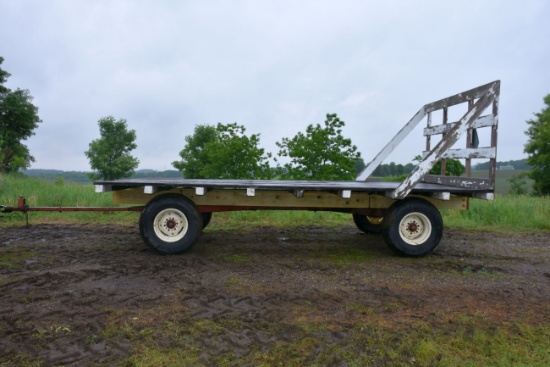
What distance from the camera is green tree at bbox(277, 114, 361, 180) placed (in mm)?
13156

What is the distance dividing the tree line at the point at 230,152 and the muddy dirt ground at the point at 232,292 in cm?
443

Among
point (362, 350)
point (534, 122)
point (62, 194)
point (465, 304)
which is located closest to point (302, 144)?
point (62, 194)

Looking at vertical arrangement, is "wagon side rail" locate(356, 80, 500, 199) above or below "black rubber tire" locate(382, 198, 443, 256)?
above

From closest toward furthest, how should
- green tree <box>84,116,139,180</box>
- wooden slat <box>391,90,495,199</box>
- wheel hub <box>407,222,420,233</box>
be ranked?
wooden slat <box>391,90,495,199</box>
wheel hub <box>407,222,420,233</box>
green tree <box>84,116,139,180</box>

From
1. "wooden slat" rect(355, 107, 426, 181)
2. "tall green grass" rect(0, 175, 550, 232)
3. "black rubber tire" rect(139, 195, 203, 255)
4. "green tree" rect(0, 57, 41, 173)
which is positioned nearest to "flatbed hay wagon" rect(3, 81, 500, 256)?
"black rubber tire" rect(139, 195, 203, 255)

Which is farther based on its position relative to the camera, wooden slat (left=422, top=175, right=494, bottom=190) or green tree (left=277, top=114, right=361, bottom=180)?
green tree (left=277, top=114, right=361, bottom=180)

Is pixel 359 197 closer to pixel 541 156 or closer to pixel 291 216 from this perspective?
pixel 291 216

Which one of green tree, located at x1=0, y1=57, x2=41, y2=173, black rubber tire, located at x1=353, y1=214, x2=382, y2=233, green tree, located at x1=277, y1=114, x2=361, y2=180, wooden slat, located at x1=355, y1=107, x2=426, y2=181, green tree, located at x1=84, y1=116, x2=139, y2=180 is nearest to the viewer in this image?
wooden slat, located at x1=355, y1=107, x2=426, y2=181

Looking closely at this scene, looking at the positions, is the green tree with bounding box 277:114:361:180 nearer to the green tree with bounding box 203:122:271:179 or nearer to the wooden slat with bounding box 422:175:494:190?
the green tree with bounding box 203:122:271:179

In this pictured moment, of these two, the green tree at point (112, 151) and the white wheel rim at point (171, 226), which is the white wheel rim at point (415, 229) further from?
the green tree at point (112, 151)

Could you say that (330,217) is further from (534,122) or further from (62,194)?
(534,122)

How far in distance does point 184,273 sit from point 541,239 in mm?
6608

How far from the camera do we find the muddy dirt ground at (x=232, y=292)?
10.5 ft

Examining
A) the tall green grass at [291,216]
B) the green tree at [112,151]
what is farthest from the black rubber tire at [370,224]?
the green tree at [112,151]
